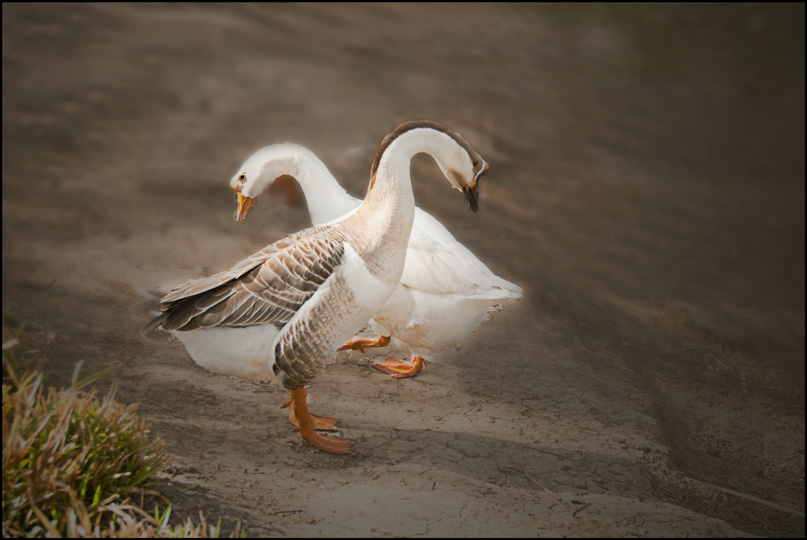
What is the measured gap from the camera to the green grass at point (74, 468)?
1.75m

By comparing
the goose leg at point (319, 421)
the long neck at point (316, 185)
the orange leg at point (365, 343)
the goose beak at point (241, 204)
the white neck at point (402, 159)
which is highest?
the white neck at point (402, 159)

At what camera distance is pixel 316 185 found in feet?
9.41

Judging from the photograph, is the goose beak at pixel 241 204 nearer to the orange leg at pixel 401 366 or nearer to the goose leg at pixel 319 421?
the goose leg at pixel 319 421

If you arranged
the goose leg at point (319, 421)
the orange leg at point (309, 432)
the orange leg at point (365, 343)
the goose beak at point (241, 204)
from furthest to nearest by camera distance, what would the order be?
1. the orange leg at point (365, 343)
2. the goose beak at point (241, 204)
3. the goose leg at point (319, 421)
4. the orange leg at point (309, 432)

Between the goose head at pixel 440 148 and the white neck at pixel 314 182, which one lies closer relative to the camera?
the goose head at pixel 440 148

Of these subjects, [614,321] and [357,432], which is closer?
[357,432]

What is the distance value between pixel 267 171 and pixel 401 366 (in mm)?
1007

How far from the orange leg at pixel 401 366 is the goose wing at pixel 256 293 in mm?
821

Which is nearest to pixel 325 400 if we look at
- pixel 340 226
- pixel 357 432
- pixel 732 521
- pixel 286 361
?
pixel 357 432

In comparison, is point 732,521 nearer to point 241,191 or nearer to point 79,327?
point 241,191

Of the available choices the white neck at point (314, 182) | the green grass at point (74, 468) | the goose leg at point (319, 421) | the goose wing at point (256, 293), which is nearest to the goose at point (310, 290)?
the goose wing at point (256, 293)

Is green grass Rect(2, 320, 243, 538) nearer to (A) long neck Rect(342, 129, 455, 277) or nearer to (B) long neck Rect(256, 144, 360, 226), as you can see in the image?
(A) long neck Rect(342, 129, 455, 277)

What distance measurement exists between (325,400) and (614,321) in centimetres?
156

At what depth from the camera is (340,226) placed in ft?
7.68
